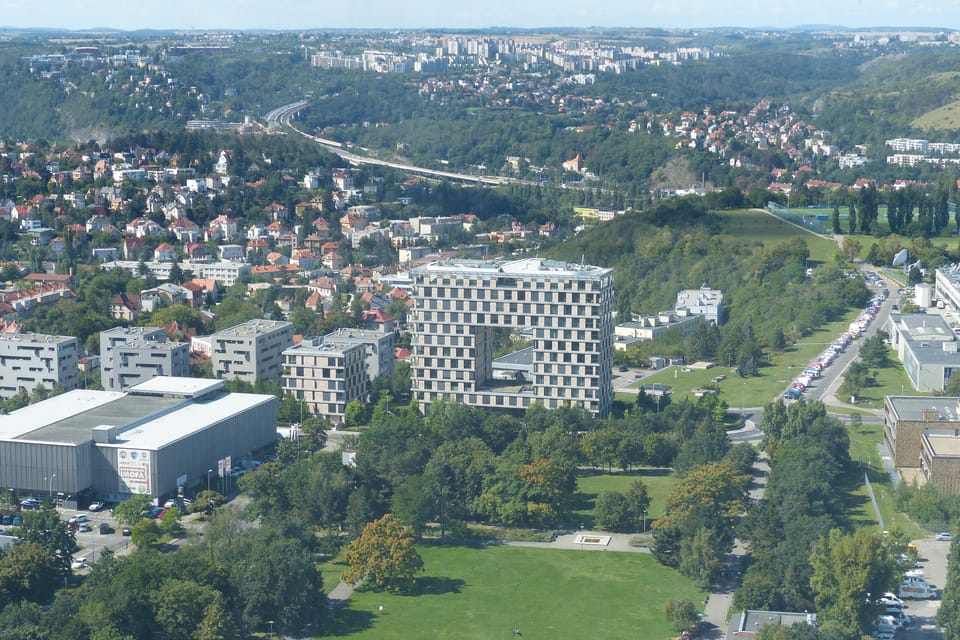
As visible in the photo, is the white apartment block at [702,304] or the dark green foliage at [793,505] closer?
the dark green foliage at [793,505]

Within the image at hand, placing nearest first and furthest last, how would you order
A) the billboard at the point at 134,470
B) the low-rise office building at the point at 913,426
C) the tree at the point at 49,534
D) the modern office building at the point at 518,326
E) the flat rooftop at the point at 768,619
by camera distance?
the flat rooftop at the point at 768,619 → the tree at the point at 49,534 → the billboard at the point at 134,470 → the low-rise office building at the point at 913,426 → the modern office building at the point at 518,326

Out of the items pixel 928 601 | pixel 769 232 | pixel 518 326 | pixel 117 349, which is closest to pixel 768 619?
pixel 928 601

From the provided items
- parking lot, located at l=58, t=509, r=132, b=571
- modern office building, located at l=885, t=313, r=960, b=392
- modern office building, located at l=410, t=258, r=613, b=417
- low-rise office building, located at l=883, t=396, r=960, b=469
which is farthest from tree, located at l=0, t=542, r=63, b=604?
modern office building, located at l=885, t=313, r=960, b=392

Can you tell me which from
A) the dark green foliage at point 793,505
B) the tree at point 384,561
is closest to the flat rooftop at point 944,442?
the dark green foliage at point 793,505

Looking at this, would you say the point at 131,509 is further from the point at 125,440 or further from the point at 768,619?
the point at 768,619

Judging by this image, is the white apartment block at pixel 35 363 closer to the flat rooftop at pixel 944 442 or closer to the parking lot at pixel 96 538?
the parking lot at pixel 96 538

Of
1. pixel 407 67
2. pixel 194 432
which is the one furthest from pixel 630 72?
pixel 194 432

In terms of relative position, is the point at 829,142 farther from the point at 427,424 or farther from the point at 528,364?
the point at 427,424
